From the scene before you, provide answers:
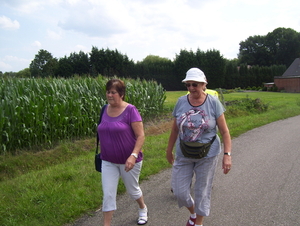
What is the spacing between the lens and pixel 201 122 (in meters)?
3.42

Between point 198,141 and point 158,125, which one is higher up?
point 198,141

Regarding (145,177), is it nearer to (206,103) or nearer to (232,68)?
(206,103)

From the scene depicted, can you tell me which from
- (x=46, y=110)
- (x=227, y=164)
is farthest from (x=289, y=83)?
(x=227, y=164)

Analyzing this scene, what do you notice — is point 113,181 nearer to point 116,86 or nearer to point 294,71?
point 116,86

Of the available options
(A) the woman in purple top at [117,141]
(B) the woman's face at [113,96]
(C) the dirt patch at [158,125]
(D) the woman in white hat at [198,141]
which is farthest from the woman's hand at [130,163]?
(C) the dirt patch at [158,125]

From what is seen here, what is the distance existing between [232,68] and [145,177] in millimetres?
44764

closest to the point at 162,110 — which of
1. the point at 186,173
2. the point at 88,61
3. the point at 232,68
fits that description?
the point at 186,173

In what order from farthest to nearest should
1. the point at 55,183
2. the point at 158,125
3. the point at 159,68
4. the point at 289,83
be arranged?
the point at 289,83, the point at 159,68, the point at 158,125, the point at 55,183

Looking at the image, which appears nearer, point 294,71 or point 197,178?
point 197,178

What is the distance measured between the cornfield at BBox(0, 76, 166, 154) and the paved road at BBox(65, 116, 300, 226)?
12.0ft

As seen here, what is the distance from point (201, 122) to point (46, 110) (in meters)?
5.77

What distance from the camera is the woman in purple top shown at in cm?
365

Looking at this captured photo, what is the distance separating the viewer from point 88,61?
3969 centimetres

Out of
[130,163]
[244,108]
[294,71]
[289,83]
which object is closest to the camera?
[130,163]
